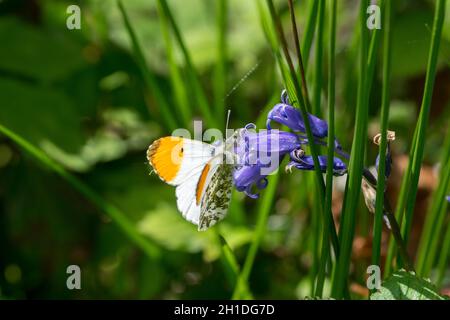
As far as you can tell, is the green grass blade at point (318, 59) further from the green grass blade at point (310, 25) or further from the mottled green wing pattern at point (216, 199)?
the mottled green wing pattern at point (216, 199)

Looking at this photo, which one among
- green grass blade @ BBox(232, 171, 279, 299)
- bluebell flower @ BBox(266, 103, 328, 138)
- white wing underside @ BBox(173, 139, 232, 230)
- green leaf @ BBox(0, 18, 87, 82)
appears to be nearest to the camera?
bluebell flower @ BBox(266, 103, 328, 138)

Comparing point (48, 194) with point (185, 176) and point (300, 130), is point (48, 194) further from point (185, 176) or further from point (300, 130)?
point (300, 130)

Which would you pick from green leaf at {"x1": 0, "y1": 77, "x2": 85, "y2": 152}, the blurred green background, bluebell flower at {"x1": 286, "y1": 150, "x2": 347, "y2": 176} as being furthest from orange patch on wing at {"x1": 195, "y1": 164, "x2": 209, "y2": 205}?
green leaf at {"x1": 0, "y1": 77, "x2": 85, "y2": 152}

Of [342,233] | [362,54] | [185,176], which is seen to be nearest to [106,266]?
[185,176]

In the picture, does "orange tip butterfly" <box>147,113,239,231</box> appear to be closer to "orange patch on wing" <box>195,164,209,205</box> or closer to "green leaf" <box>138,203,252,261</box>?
"orange patch on wing" <box>195,164,209,205</box>

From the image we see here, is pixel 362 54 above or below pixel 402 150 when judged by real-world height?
above

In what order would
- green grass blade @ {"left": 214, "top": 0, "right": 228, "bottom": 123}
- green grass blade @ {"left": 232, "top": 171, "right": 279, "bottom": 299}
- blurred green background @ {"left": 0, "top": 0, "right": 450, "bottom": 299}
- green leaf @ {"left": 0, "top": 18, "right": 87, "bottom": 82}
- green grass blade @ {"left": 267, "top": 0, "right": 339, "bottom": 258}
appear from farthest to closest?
1. green leaf @ {"left": 0, "top": 18, "right": 87, "bottom": 82}
2. blurred green background @ {"left": 0, "top": 0, "right": 450, "bottom": 299}
3. green grass blade @ {"left": 214, "top": 0, "right": 228, "bottom": 123}
4. green grass blade @ {"left": 232, "top": 171, "right": 279, "bottom": 299}
5. green grass blade @ {"left": 267, "top": 0, "right": 339, "bottom": 258}
